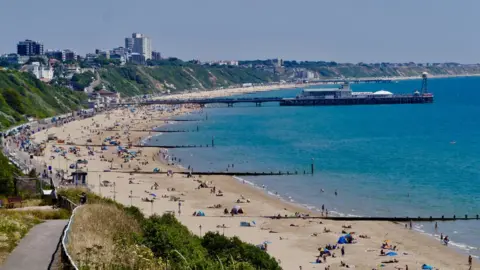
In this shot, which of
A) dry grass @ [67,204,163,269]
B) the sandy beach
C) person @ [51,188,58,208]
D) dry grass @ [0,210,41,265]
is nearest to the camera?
dry grass @ [67,204,163,269]

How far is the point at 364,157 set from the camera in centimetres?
6334

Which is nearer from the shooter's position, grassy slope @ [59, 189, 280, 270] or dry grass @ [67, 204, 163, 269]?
dry grass @ [67, 204, 163, 269]

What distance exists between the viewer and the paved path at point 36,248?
1334cm

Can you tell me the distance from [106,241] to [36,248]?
1.63 m

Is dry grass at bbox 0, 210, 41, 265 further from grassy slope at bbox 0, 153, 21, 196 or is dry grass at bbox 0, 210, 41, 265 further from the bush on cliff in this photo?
grassy slope at bbox 0, 153, 21, 196

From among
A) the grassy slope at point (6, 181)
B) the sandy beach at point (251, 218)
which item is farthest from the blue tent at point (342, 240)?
the grassy slope at point (6, 181)

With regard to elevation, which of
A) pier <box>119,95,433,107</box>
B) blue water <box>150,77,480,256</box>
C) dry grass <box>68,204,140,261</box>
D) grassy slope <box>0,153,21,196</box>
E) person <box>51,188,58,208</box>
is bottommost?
blue water <box>150,77,480,256</box>

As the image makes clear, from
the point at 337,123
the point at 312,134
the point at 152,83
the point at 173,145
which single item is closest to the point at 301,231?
the point at 173,145

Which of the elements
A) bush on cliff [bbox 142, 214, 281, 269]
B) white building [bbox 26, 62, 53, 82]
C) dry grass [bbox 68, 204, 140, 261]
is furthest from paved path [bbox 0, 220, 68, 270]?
white building [bbox 26, 62, 53, 82]

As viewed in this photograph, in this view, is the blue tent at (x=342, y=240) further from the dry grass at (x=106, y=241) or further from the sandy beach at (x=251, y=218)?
the dry grass at (x=106, y=241)

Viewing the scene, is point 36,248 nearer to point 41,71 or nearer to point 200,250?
point 200,250

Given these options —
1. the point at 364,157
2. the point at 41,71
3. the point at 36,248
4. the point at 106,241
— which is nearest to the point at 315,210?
the point at 106,241

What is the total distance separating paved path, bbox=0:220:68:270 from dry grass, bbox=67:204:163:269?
17.5 inches

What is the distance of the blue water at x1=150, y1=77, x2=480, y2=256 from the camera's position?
40.4 meters
